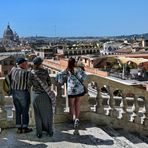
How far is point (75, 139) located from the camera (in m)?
7.45

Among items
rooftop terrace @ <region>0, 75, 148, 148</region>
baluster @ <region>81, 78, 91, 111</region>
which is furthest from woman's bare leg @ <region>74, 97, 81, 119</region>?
baluster @ <region>81, 78, 91, 111</region>

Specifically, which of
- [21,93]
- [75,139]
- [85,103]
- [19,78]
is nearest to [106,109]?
[85,103]

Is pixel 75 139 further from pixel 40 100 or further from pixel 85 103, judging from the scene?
pixel 85 103

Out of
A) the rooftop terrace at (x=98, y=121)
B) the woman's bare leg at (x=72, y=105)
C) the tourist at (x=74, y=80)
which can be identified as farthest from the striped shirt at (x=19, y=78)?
the woman's bare leg at (x=72, y=105)

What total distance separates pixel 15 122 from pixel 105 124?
72.1 inches

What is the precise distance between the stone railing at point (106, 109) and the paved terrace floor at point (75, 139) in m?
0.28

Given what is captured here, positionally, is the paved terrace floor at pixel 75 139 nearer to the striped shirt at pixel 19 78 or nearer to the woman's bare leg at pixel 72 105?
the woman's bare leg at pixel 72 105

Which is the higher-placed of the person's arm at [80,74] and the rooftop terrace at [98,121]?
the person's arm at [80,74]

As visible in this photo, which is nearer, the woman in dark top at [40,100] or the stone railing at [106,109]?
the woman in dark top at [40,100]

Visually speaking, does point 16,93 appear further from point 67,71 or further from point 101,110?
point 101,110

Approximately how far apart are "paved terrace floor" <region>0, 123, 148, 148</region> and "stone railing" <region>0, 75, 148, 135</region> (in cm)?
28

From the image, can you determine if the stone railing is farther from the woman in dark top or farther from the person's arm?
the woman in dark top

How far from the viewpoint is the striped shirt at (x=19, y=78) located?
7352mm

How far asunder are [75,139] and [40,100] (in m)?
0.94
